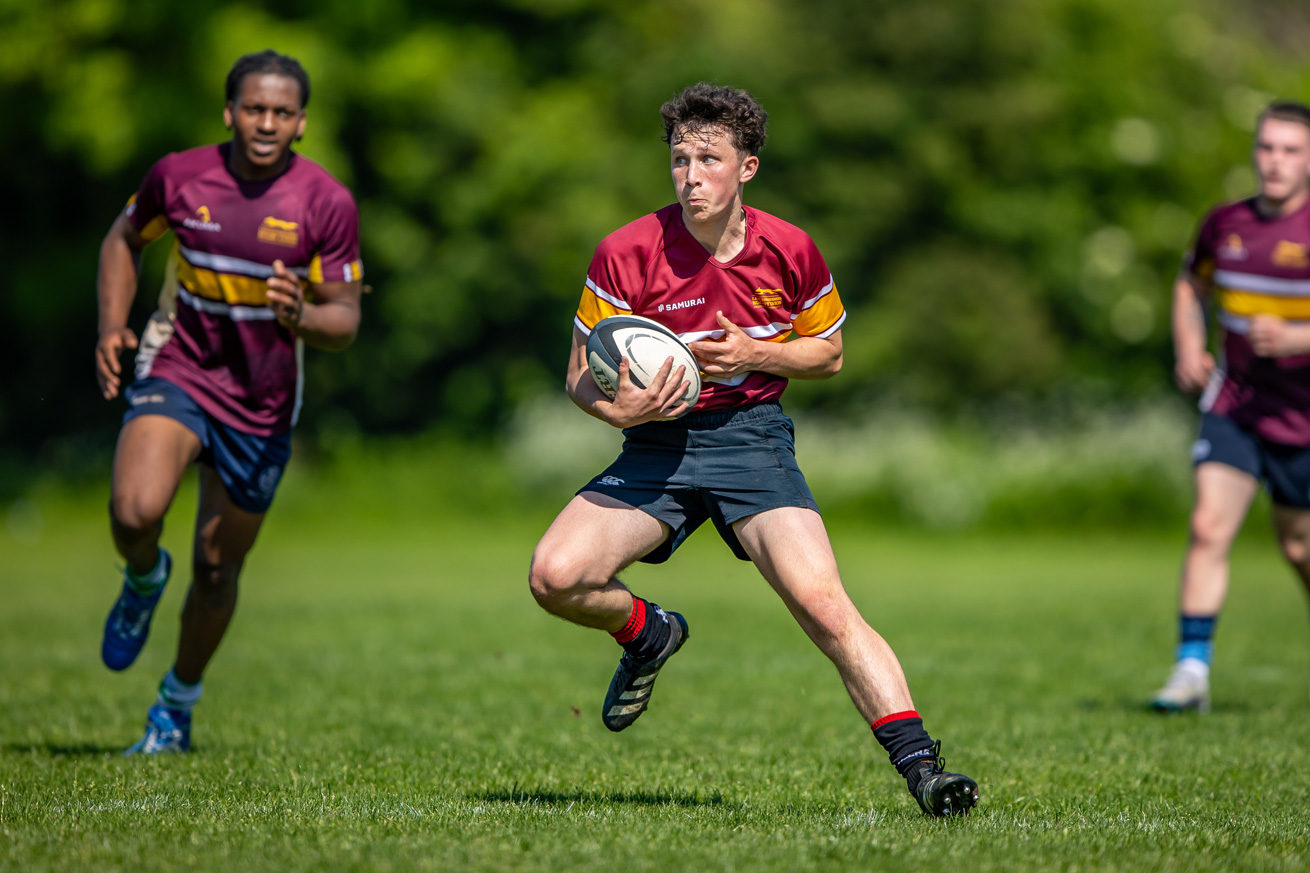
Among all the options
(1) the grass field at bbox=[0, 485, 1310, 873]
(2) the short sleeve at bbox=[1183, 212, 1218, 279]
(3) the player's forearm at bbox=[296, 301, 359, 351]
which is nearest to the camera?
(1) the grass field at bbox=[0, 485, 1310, 873]

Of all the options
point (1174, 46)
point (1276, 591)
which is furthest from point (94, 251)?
point (1174, 46)

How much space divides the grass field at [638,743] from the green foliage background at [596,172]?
12882mm

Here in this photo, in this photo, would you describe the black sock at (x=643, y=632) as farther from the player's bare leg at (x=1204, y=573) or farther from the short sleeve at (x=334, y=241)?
the player's bare leg at (x=1204, y=573)

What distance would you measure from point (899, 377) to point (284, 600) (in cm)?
2329

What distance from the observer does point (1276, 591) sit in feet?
52.5

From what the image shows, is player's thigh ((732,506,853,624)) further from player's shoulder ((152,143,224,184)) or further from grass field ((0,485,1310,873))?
player's shoulder ((152,143,224,184))

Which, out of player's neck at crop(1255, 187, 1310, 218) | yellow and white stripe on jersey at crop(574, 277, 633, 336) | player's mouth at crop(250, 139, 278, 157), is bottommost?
yellow and white stripe on jersey at crop(574, 277, 633, 336)

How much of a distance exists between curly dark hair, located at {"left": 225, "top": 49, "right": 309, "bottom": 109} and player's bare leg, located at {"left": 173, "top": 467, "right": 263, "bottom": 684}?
1695mm

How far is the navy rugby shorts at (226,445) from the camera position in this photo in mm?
6230

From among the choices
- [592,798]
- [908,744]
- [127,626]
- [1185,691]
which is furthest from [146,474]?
[1185,691]

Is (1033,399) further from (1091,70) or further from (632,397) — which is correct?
(632,397)

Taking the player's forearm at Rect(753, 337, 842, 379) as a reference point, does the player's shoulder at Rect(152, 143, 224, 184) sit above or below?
above

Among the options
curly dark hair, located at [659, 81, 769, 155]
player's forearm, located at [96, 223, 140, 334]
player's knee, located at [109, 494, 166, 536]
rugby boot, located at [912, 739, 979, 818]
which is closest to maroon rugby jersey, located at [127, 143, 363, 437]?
player's forearm, located at [96, 223, 140, 334]

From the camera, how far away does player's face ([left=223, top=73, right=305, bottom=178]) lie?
6188mm
